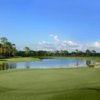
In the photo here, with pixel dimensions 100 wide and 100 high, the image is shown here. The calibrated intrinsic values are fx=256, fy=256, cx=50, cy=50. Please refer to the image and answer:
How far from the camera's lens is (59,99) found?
52.4ft

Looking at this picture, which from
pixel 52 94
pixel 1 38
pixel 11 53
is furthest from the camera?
pixel 11 53

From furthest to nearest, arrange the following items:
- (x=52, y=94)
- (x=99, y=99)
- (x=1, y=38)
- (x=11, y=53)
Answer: (x=11, y=53), (x=1, y=38), (x=52, y=94), (x=99, y=99)

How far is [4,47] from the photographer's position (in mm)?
148625

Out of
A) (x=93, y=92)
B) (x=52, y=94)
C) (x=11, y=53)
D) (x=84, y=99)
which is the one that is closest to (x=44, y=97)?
(x=52, y=94)

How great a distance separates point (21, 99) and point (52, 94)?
2562 mm

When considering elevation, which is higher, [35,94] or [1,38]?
[1,38]

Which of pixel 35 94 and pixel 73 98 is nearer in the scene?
pixel 73 98

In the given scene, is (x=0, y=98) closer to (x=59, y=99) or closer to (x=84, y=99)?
(x=59, y=99)

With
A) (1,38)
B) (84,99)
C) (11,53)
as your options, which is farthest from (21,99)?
(11,53)

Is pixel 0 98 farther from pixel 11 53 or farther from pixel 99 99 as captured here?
pixel 11 53

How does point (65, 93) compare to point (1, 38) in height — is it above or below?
below

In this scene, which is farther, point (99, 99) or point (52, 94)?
point (52, 94)

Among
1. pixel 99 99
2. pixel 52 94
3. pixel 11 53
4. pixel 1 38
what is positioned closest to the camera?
pixel 99 99

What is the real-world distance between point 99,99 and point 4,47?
136065mm
